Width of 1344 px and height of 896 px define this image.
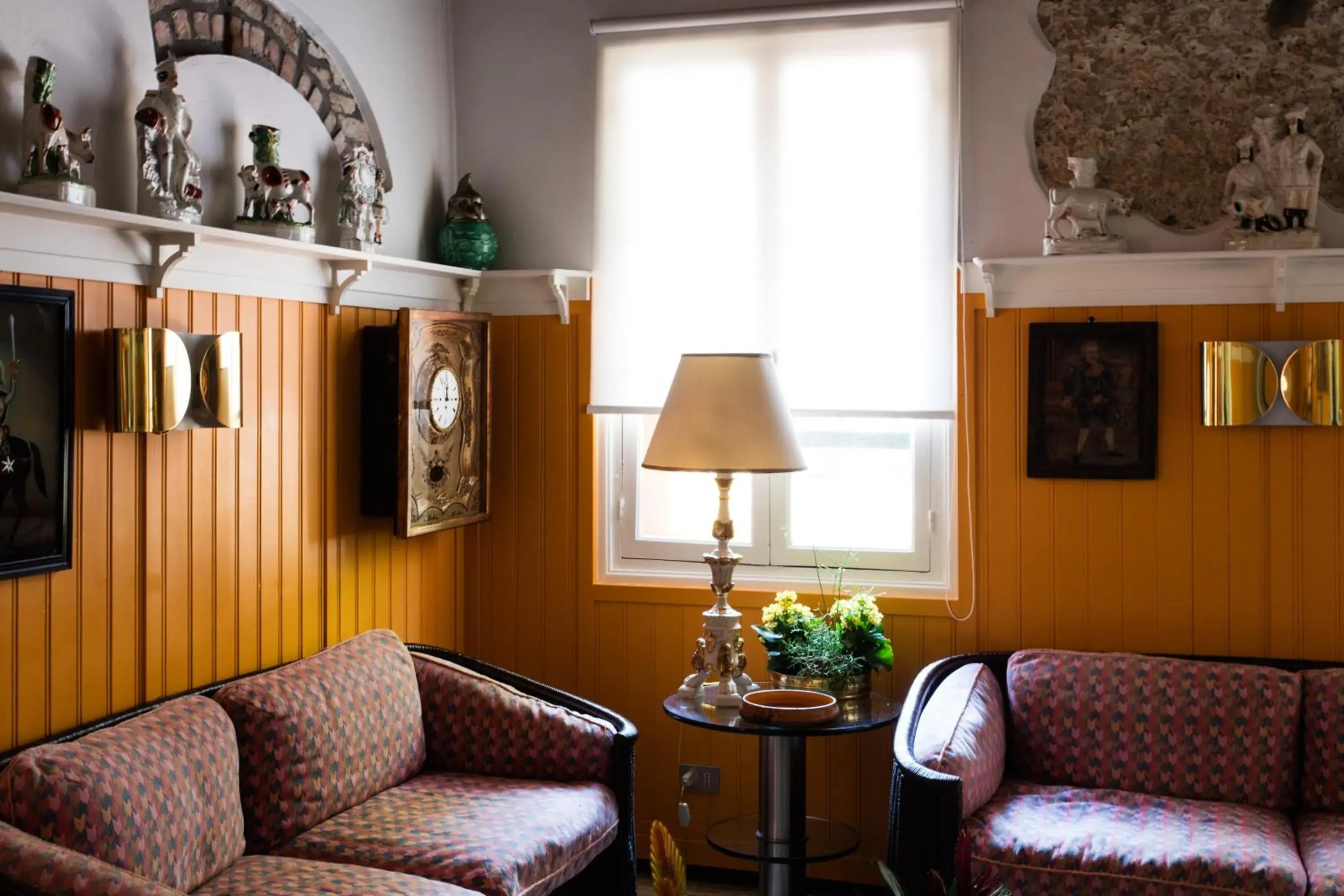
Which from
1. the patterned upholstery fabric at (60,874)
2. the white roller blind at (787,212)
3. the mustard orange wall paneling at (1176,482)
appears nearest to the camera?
the patterned upholstery fabric at (60,874)

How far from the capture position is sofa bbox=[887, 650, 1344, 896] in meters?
2.94

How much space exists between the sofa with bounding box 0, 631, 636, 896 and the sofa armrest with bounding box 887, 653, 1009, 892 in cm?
74

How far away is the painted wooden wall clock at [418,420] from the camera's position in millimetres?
3625

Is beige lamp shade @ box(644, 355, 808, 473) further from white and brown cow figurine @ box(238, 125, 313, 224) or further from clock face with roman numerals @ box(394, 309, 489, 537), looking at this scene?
white and brown cow figurine @ box(238, 125, 313, 224)

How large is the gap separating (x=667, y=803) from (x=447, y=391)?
4.83 feet

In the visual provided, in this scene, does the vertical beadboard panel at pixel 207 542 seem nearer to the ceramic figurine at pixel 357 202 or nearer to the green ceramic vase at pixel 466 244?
the ceramic figurine at pixel 357 202

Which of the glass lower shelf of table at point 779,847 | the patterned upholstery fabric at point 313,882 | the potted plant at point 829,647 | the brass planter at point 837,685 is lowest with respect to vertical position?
the glass lower shelf of table at point 779,847

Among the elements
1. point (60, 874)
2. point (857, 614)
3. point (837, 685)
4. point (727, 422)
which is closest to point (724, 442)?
point (727, 422)

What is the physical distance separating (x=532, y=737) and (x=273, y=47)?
1.91 metres

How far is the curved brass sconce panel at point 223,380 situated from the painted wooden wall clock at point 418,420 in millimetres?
537

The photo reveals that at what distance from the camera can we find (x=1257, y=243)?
3533 mm

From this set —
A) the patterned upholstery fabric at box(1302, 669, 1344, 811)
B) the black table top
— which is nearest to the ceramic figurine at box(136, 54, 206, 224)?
the black table top

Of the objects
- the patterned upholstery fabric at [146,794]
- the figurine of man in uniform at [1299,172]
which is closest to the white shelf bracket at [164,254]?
the patterned upholstery fabric at [146,794]

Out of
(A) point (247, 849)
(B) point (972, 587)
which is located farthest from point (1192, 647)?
(A) point (247, 849)
